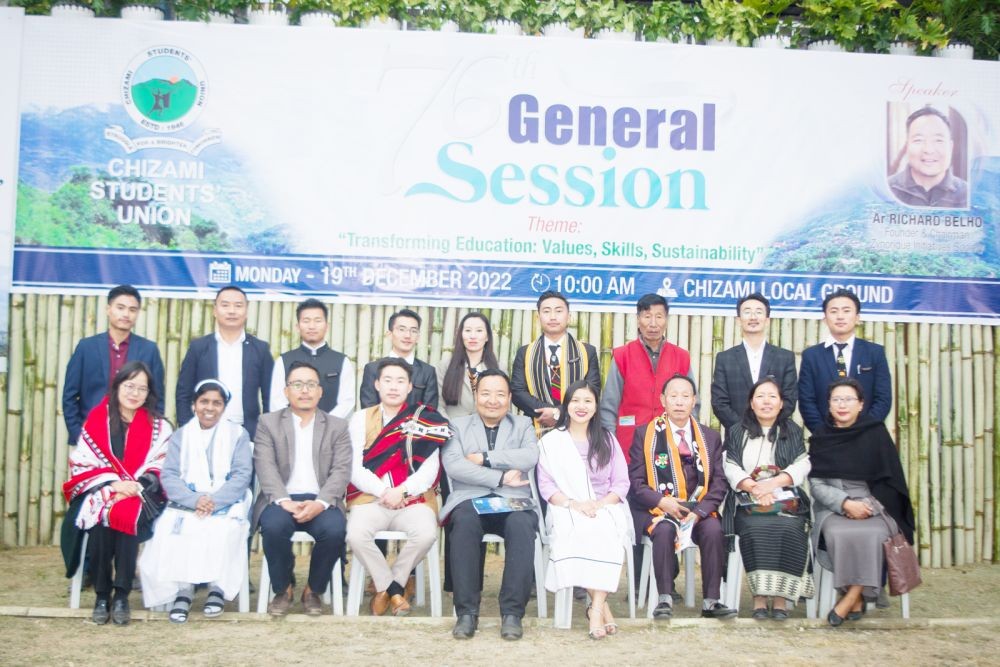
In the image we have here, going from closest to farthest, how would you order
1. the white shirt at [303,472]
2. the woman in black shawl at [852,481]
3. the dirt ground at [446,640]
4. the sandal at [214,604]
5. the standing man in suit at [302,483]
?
the dirt ground at [446,640] < the sandal at [214,604] < the standing man in suit at [302,483] < the woman in black shawl at [852,481] < the white shirt at [303,472]

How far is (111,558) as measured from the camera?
177 inches

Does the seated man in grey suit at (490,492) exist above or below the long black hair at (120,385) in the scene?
below

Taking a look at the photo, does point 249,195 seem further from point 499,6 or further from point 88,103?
point 499,6

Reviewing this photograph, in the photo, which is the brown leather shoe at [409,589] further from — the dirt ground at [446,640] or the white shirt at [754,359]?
the white shirt at [754,359]

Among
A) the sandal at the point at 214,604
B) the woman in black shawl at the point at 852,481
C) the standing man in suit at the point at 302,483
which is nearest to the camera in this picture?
the sandal at the point at 214,604

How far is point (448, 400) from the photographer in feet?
17.5

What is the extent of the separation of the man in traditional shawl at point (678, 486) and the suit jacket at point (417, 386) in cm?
105

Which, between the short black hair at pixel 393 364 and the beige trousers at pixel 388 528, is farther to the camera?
the short black hair at pixel 393 364

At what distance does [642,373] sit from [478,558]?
53.2 inches

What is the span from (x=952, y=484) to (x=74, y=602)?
4.84m

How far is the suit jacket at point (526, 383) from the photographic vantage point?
5.26 metres

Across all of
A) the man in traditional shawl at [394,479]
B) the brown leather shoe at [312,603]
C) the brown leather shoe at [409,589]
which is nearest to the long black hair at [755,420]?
the man in traditional shawl at [394,479]

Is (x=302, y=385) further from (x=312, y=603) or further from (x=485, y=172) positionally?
(x=485, y=172)

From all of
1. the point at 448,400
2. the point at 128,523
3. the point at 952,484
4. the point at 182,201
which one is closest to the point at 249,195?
the point at 182,201
